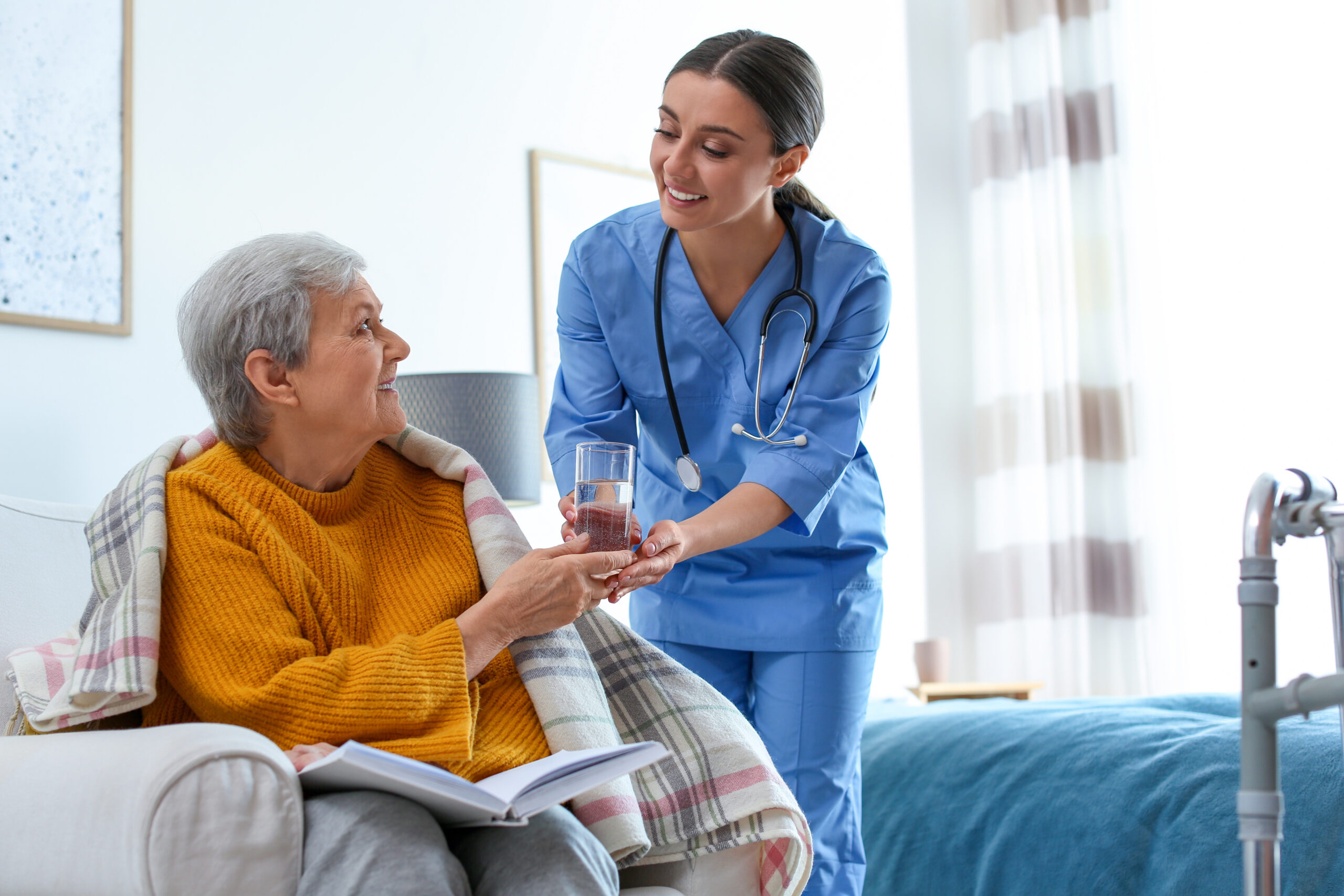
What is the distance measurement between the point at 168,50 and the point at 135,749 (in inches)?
84.2

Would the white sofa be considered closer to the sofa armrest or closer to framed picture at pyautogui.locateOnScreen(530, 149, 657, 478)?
the sofa armrest

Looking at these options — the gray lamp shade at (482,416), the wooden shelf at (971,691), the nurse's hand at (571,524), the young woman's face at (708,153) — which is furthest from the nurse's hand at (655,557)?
the wooden shelf at (971,691)

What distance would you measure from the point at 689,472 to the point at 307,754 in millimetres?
766

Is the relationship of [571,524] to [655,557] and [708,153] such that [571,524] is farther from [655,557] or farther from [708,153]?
[708,153]

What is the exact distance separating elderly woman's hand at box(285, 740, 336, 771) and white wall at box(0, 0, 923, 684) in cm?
159

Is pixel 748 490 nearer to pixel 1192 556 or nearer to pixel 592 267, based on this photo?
pixel 592 267

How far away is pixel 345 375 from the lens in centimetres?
141

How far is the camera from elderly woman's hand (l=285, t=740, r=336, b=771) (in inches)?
44.6

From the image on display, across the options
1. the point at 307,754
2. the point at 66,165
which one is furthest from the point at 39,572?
the point at 66,165

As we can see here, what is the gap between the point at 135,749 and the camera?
3.40 ft

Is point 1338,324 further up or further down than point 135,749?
further up

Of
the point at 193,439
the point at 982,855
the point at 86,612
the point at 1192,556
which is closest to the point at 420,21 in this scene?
the point at 193,439

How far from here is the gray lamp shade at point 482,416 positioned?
2506mm

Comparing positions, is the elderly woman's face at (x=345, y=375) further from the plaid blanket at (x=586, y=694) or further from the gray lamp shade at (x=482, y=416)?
the gray lamp shade at (x=482, y=416)
